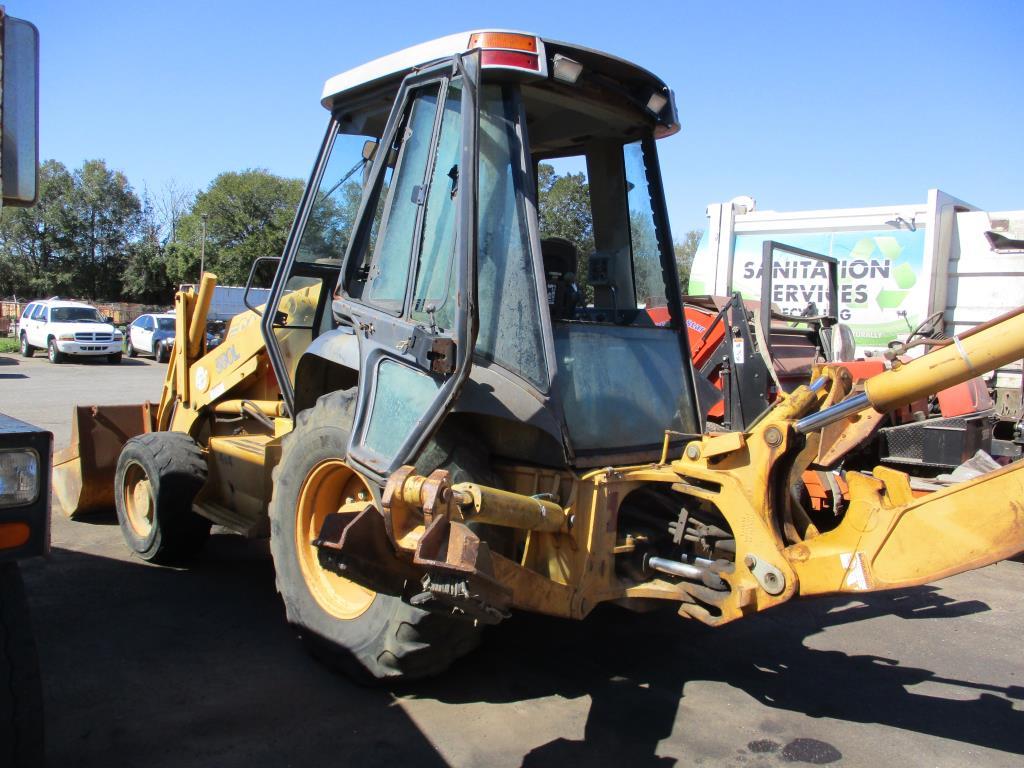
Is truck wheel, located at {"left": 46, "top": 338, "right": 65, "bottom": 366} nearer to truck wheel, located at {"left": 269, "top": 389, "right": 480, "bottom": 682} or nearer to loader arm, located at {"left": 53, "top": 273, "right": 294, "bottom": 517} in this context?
loader arm, located at {"left": 53, "top": 273, "right": 294, "bottom": 517}

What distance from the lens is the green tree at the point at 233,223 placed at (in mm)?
44031

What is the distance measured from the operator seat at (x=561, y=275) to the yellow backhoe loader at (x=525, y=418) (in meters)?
0.01

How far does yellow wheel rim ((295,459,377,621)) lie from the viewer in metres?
3.85

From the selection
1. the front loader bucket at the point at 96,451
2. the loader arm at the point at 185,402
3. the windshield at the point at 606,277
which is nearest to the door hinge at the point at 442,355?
the windshield at the point at 606,277

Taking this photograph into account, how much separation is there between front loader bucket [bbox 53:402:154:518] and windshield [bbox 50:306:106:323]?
2144 centimetres

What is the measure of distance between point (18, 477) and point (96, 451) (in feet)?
14.0

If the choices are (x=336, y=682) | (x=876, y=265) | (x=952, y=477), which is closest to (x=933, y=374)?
A: (x=336, y=682)

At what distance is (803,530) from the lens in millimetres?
3539

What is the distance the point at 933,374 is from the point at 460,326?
1631 mm

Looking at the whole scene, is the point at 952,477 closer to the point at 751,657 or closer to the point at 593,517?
the point at 751,657

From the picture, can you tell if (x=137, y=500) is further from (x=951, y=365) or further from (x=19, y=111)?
(x=951, y=365)

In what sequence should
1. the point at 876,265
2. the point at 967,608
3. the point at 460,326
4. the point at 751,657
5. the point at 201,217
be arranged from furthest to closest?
the point at 201,217, the point at 876,265, the point at 967,608, the point at 751,657, the point at 460,326

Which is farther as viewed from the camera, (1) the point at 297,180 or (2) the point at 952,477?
(1) the point at 297,180

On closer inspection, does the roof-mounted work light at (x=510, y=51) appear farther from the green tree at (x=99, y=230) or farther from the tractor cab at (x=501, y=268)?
the green tree at (x=99, y=230)
